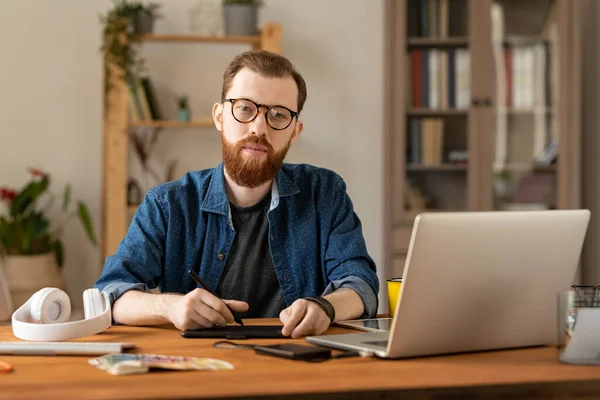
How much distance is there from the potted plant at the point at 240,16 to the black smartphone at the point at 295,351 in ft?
10.8

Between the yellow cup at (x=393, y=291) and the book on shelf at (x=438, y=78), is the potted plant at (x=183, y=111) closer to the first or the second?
the book on shelf at (x=438, y=78)

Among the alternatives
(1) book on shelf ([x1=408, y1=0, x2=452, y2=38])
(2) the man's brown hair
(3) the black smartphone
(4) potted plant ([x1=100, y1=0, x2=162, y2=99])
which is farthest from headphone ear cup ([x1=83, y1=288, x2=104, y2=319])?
(1) book on shelf ([x1=408, y1=0, x2=452, y2=38])

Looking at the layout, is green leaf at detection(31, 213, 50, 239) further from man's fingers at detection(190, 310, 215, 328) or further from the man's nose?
man's fingers at detection(190, 310, 215, 328)

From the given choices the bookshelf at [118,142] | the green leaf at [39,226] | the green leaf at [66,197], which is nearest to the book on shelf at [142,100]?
the bookshelf at [118,142]

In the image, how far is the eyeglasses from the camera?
1945mm

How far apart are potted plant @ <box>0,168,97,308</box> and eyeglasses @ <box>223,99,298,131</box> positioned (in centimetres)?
252

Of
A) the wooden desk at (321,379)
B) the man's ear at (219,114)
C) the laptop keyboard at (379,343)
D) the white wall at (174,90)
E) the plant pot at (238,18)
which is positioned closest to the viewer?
the wooden desk at (321,379)

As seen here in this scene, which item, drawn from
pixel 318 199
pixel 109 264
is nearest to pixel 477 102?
pixel 318 199

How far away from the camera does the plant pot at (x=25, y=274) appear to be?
412 cm

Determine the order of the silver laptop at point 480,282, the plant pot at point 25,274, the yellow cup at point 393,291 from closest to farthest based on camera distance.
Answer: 1. the silver laptop at point 480,282
2. the yellow cup at point 393,291
3. the plant pot at point 25,274

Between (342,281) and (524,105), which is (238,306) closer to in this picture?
(342,281)

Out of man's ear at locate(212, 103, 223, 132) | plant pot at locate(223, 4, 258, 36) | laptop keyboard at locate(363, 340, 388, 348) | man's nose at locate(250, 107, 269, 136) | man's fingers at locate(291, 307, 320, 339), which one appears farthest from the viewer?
plant pot at locate(223, 4, 258, 36)

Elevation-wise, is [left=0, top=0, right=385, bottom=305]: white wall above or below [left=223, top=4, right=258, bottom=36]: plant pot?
below

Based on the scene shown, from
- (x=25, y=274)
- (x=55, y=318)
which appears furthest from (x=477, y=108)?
(x=55, y=318)
